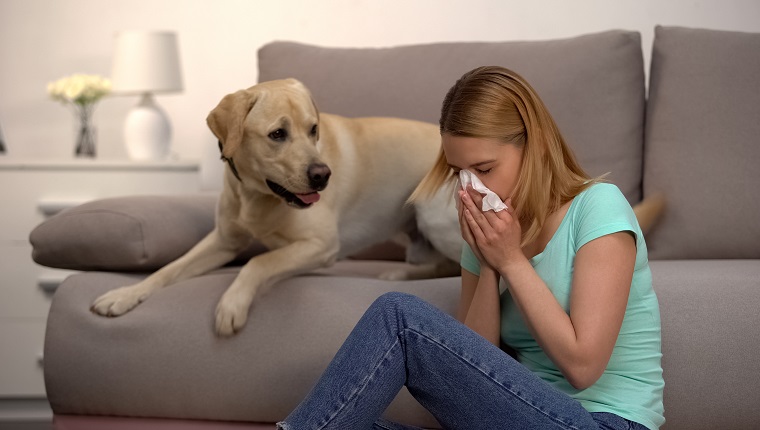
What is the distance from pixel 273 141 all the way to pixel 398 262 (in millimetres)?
694

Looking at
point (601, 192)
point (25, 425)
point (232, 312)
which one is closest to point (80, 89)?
point (25, 425)

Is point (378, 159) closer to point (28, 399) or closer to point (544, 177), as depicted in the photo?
point (544, 177)

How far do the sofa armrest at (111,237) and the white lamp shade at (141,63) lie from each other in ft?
4.07

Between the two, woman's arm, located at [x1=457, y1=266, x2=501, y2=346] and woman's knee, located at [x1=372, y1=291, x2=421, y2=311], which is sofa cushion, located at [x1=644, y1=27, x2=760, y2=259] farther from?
woman's knee, located at [x1=372, y1=291, x2=421, y2=311]

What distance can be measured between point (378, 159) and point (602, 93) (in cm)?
67

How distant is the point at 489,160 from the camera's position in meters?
1.25

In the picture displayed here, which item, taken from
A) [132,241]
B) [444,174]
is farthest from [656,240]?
[132,241]

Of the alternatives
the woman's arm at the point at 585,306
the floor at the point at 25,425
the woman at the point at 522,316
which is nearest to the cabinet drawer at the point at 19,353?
the floor at the point at 25,425

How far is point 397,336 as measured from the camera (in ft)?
3.90

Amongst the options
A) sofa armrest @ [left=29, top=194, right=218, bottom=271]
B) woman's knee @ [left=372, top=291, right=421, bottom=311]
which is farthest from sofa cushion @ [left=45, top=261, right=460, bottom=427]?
woman's knee @ [left=372, top=291, right=421, bottom=311]

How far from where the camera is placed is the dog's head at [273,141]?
5.85 ft

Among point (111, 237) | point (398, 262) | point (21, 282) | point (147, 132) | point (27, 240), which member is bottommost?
point (21, 282)

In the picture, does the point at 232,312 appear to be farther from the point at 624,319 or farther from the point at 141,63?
the point at 141,63

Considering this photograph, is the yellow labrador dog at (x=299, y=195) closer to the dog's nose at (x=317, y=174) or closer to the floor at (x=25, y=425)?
the dog's nose at (x=317, y=174)
